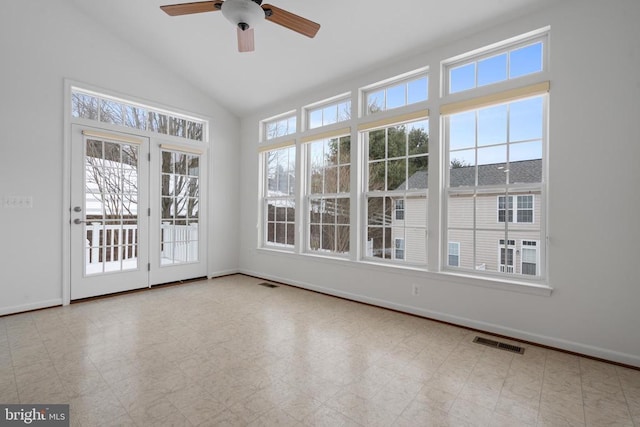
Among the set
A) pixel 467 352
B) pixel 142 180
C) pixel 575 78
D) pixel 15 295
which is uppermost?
pixel 575 78

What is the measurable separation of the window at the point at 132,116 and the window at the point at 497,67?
3.92m

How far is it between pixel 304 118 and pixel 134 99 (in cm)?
240

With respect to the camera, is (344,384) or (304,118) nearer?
(344,384)

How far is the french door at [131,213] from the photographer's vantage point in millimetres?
3979

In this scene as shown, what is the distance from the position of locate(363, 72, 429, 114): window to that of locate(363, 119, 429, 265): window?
271mm

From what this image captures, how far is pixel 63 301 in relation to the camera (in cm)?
379

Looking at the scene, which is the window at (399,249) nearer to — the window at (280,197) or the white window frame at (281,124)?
the window at (280,197)

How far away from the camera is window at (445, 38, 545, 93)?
9.51ft

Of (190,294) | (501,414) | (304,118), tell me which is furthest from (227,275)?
(501,414)

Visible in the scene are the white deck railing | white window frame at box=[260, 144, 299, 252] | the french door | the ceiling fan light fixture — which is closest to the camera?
the ceiling fan light fixture

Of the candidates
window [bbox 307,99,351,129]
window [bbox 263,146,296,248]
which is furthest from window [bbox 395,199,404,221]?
window [bbox 263,146,296,248]

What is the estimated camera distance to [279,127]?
5.29m

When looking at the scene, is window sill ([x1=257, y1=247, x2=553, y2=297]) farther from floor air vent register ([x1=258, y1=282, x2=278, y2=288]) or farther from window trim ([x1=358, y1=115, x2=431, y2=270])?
floor air vent register ([x1=258, y1=282, x2=278, y2=288])

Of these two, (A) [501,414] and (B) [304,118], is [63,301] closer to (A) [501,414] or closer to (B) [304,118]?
(B) [304,118]
